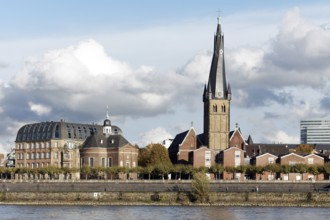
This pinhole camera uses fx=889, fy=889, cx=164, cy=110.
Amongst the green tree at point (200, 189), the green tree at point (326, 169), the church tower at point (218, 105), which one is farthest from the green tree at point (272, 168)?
the green tree at point (200, 189)

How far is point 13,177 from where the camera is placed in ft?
525

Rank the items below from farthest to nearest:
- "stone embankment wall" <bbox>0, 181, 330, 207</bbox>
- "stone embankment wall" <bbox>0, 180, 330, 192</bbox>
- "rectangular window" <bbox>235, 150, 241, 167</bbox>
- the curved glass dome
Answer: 1. the curved glass dome
2. "rectangular window" <bbox>235, 150, 241, 167</bbox>
3. "stone embankment wall" <bbox>0, 180, 330, 192</bbox>
4. "stone embankment wall" <bbox>0, 181, 330, 207</bbox>

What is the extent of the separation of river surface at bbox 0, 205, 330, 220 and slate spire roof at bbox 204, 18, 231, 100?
49532 millimetres

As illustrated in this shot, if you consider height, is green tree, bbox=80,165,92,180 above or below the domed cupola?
below

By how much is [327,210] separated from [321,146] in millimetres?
80892

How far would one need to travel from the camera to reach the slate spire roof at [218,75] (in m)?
149

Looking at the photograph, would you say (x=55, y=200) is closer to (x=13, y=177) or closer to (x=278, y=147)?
(x=13, y=177)

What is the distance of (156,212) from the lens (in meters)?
93.8

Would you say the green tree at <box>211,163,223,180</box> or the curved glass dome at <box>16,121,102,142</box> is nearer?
the green tree at <box>211,163,223,180</box>

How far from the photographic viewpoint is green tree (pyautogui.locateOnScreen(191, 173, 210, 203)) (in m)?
107

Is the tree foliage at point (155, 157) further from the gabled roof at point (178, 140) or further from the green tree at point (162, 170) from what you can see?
the green tree at point (162, 170)

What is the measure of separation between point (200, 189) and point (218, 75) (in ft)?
149

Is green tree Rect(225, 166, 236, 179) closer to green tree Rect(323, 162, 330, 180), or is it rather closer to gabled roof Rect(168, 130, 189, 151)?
green tree Rect(323, 162, 330, 180)

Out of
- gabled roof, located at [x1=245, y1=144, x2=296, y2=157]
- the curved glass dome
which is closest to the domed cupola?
the curved glass dome
